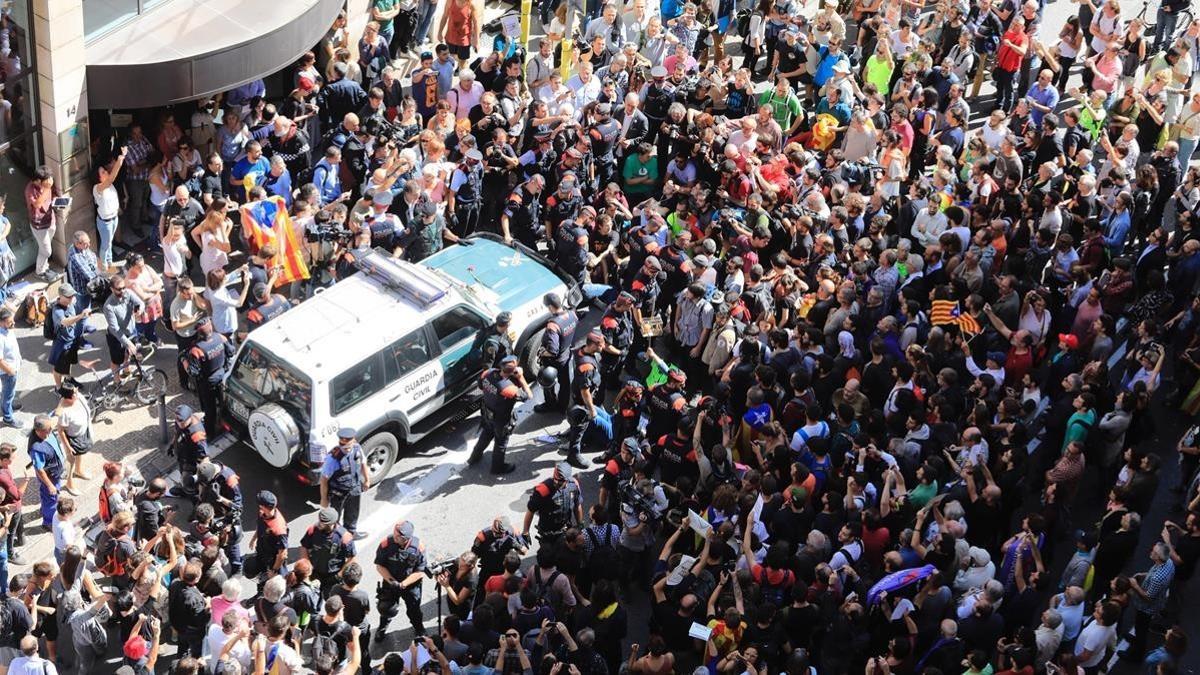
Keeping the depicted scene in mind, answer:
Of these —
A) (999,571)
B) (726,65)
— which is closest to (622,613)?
(999,571)

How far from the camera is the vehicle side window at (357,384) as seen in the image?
54.0ft

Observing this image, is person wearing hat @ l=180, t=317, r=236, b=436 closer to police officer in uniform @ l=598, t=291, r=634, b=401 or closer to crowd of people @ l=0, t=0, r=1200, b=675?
crowd of people @ l=0, t=0, r=1200, b=675

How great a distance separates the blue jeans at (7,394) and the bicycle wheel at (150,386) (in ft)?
4.44

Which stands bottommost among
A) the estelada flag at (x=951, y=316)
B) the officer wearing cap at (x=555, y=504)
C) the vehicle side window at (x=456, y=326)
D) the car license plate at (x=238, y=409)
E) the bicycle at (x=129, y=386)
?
the bicycle at (x=129, y=386)

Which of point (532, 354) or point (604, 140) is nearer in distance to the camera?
point (532, 354)

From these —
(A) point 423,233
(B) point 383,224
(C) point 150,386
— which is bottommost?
(C) point 150,386

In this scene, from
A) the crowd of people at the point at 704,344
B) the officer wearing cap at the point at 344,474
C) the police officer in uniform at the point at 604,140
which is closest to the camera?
the crowd of people at the point at 704,344

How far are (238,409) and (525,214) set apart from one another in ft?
16.7

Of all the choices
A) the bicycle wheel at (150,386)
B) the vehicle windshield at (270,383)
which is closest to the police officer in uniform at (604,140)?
the vehicle windshield at (270,383)

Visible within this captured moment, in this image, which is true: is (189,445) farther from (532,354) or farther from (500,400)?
(532,354)

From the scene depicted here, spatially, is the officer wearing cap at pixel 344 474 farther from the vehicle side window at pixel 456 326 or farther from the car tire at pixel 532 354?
the car tire at pixel 532 354

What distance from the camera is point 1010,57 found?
24.1m

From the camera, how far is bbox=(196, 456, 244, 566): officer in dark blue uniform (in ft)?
50.4

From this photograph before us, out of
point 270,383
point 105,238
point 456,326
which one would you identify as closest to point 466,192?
point 456,326
